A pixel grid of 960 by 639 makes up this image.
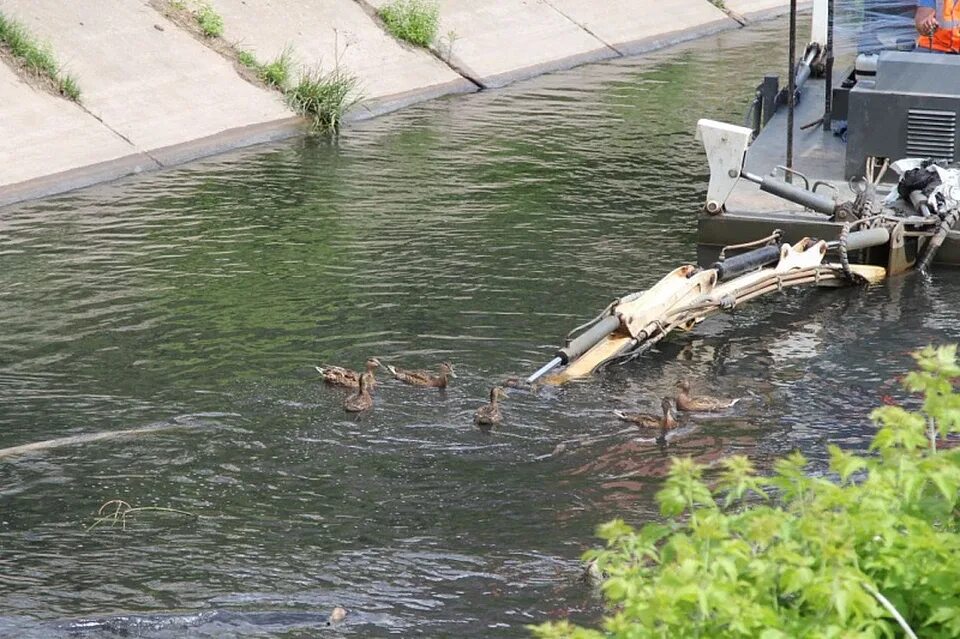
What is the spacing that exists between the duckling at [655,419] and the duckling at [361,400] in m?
1.76

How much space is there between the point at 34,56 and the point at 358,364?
9379 millimetres

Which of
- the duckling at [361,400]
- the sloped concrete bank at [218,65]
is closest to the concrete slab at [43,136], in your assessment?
the sloped concrete bank at [218,65]

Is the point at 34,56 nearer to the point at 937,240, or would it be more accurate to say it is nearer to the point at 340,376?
the point at 340,376

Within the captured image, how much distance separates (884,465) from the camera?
5.71 m

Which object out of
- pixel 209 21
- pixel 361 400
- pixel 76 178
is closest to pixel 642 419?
pixel 361 400

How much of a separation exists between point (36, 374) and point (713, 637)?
865 cm

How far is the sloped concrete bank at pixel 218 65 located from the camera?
1895 cm

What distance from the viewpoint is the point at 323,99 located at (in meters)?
21.2

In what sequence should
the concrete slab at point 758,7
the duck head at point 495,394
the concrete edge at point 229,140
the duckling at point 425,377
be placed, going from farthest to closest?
the concrete slab at point 758,7
the concrete edge at point 229,140
the duckling at point 425,377
the duck head at point 495,394

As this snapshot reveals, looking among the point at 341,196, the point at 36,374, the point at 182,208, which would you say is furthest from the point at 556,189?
the point at 36,374

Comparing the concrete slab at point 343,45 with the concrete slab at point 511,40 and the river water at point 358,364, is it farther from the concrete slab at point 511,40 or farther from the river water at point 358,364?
the river water at point 358,364

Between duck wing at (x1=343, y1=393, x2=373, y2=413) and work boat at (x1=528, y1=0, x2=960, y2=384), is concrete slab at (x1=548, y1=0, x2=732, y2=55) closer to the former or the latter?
work boat at (x1=528, y1=0, x2=960, y2=384)

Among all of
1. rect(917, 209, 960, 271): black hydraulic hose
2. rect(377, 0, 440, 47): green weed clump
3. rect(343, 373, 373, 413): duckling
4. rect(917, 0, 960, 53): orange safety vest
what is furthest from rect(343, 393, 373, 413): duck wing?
rect(377, 0, 440, 47): green weed clump

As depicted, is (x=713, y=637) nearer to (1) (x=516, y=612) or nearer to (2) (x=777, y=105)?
(1) (x=516, y=612)
